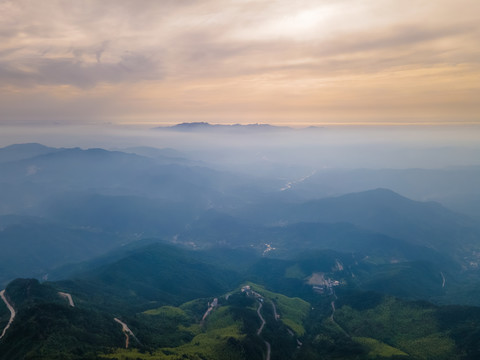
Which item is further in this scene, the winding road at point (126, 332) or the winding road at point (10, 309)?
the winding road at point (126, 332)

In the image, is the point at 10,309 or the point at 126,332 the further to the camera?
the point at 10,309

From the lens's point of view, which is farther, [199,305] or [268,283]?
[268,283]

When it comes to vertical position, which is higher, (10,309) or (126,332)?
(10,309)

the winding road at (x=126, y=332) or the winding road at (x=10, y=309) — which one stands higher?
the winding road at (x=10, y=309)

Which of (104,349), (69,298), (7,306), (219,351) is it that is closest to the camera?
(104,349)

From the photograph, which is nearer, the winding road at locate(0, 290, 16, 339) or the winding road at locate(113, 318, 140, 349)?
the winding road at locate(0, 290, 16, 339)

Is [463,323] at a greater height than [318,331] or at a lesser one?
greater

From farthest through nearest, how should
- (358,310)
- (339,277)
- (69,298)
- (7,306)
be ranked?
(339,277) → (358,310) → (69,298) → (7,306)

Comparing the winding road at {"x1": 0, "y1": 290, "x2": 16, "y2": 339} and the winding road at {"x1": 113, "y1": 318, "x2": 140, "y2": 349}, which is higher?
the winding road at {"x1": 0, "y1": 290, "x2": 16, "y2": 339}

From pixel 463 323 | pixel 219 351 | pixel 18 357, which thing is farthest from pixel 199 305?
pixel 463 323

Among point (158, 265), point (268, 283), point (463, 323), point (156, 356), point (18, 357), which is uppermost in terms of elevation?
point (18, 357)

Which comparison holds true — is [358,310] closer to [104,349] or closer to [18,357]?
[104,349]
